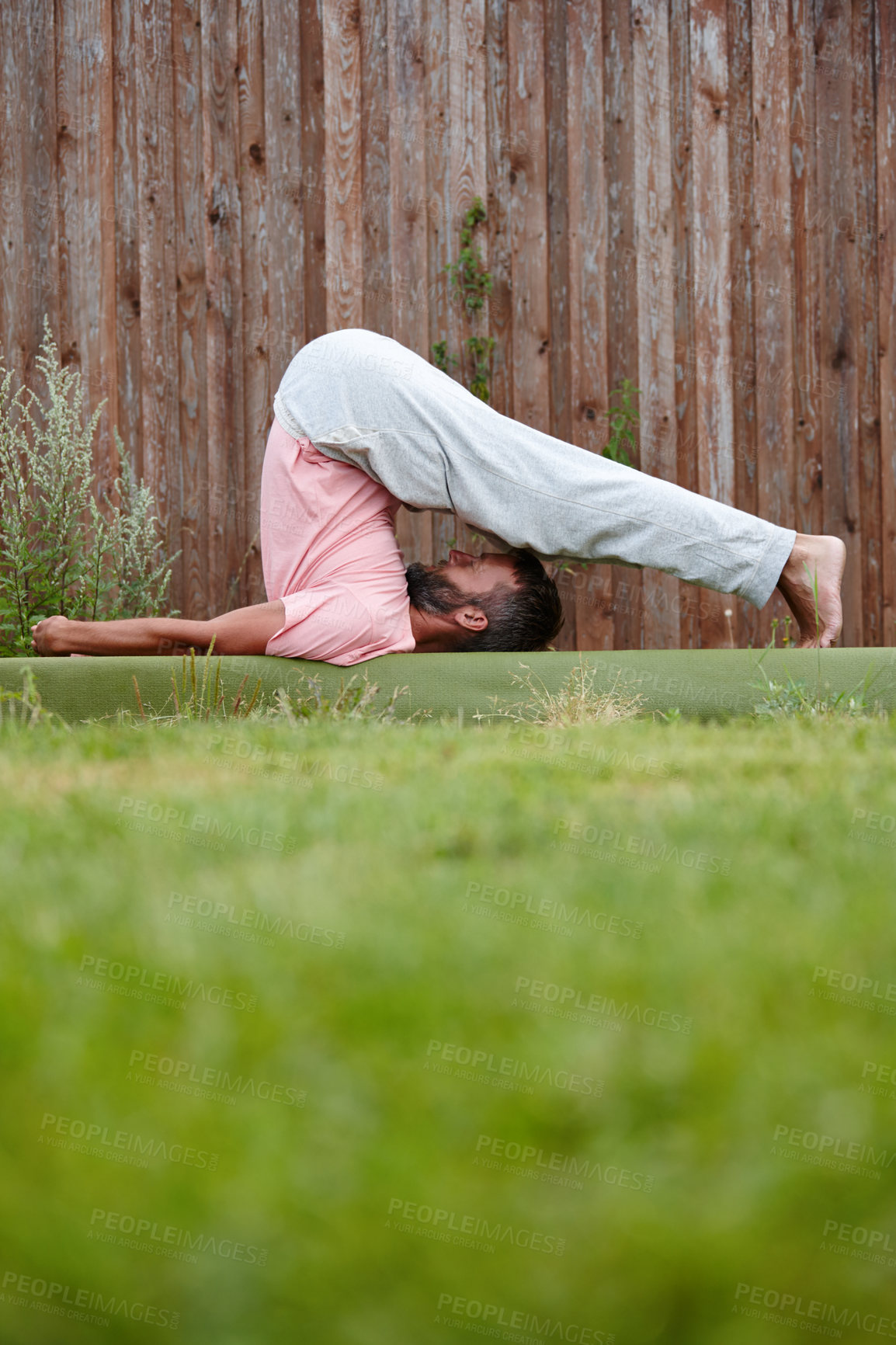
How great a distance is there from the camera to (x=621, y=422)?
12.0ft

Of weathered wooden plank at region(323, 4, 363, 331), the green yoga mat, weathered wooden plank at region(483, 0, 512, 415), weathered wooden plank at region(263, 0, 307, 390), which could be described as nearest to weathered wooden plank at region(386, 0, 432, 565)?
weathered wooden plank at region(323, 4, 363, 331)

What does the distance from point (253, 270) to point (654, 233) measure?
1513 mm

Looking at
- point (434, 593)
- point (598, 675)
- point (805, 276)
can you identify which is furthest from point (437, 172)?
point (598, 675)

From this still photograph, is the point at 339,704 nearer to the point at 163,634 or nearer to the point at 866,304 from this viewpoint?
the point at 163,634

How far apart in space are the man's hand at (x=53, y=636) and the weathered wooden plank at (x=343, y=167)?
1.69 meters

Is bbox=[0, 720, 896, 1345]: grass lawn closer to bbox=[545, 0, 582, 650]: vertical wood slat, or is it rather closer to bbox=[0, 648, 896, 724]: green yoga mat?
bbox=[0, 648, 896, 724]: green yoga mat

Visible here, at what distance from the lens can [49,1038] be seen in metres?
0.52

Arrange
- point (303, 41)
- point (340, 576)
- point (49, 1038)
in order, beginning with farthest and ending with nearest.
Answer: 1. point (303, 41)
2. point (340, 576)
3. point (49, 1038)

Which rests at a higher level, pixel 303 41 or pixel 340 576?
pixel 303 41

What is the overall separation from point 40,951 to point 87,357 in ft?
11.9

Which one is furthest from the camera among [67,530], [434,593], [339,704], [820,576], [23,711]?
[67,530]

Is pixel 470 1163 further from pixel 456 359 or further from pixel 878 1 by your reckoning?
pixel 878 1

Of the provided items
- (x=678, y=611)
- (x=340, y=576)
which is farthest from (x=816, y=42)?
(x=340, y=576)

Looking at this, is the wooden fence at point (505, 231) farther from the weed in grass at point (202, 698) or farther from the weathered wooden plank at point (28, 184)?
the weed in grass at point (202, 698)
